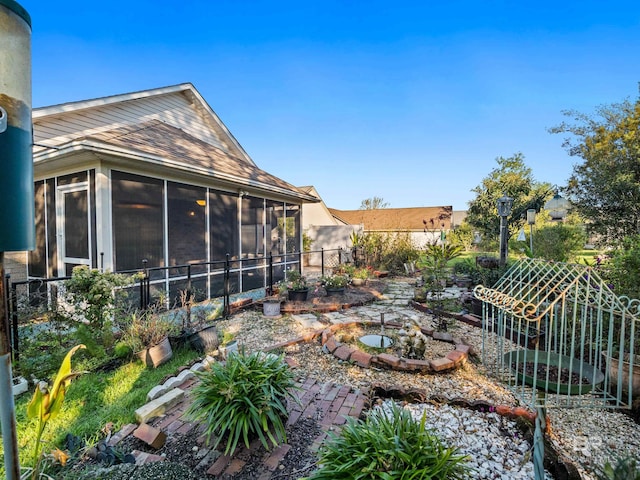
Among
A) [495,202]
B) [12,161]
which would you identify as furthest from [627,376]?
[495,202]

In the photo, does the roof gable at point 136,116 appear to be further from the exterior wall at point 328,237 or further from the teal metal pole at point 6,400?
the exterior wall at point 328,237

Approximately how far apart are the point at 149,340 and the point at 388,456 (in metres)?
3.24

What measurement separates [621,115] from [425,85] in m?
8.72

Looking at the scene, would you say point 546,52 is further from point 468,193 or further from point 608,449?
point 468,193

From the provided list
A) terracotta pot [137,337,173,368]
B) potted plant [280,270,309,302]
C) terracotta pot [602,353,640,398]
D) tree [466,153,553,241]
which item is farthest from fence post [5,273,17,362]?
tree [466,153,553,241]

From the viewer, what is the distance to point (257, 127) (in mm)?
14141

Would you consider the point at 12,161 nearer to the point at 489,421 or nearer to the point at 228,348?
the point at 228,348

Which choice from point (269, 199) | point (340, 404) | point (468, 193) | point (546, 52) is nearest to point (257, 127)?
point (269, 199)

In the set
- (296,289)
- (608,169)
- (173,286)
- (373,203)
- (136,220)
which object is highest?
(373,203)


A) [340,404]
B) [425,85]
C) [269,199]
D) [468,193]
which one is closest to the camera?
[340,404]

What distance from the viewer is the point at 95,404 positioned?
2709mm

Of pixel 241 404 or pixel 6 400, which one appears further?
pixel 241 404

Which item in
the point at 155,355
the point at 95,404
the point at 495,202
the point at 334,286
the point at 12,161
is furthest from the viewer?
the point at 495,202

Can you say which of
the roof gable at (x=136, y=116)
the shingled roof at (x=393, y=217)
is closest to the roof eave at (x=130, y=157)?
the roof gable at (x=136, y=116)
